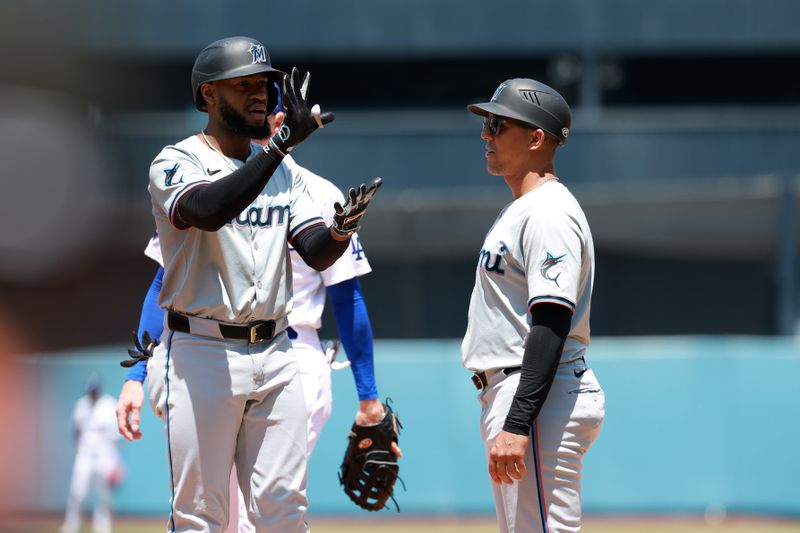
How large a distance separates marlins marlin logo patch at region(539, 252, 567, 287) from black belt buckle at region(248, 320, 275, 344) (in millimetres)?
838

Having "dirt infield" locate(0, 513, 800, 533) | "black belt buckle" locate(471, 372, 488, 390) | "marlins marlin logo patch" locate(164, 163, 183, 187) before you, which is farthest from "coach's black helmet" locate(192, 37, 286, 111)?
"dirt infield" locate(0, 513, 800, 533)

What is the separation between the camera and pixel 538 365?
3021mm

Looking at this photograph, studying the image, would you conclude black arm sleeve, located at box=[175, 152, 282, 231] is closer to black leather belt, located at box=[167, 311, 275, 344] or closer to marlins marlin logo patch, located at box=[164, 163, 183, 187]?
marlins marlin logo patch, located at box=[164, 163, 183, 187]

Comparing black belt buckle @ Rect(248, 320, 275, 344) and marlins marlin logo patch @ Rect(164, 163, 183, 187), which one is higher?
marlins marlin logo patch @ Rect(164, 163, 183, 187)

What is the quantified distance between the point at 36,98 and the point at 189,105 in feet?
8.48

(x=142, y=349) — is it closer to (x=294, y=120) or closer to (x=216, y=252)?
(x=216, y=252)

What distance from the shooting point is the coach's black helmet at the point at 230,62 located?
10.8 feet

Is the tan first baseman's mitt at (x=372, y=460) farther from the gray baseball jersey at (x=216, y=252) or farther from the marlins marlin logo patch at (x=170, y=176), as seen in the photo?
the marlins marlin logo patch at (x=170, y=176)

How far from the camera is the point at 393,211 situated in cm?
1199

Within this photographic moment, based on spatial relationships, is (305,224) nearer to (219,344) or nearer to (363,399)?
(219,344)

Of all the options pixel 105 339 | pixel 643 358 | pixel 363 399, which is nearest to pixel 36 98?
pixel 105 339

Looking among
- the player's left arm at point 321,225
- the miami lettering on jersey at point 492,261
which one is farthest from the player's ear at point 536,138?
the player's left arm at point 321,225

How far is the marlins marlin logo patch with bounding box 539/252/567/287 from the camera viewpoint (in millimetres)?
3061

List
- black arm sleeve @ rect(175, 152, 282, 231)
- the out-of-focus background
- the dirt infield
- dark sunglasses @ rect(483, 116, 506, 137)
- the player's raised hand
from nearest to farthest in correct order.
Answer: black arm sleeve @ rect(175, 152, 282, 231), dark sunglasses @ rect(483, 116, 506, 137), the player's raised hand, the dirt infield, the out-of-focus background
